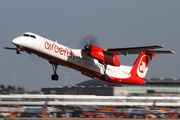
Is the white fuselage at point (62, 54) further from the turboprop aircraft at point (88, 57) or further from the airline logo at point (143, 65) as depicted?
the airline logo at point (143, 65)

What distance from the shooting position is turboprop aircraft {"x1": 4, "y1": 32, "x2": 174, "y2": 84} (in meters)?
17.6

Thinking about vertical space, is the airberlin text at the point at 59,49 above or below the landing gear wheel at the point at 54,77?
above

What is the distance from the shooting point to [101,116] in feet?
106

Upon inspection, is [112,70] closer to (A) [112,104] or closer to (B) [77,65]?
(B) [77,65]

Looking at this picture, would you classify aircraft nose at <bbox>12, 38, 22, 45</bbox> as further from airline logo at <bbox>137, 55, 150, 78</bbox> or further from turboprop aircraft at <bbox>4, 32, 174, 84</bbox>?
airline logo at <bbox>137, 55, 150, 78</bbox>

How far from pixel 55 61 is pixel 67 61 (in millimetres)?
1014

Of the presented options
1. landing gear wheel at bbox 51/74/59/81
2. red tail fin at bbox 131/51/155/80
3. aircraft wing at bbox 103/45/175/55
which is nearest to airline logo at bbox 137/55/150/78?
red tail fin at bbox 131/51/155/80

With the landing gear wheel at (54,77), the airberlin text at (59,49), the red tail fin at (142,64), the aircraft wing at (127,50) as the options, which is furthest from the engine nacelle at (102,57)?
the landing gear wheel at (54,77)

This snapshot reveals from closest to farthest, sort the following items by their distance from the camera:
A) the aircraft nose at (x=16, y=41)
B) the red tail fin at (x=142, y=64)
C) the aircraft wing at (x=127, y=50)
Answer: the aircraft nose at (x=16, y=41)
the aircraft wing at (x=127, y=50)
the red tail fin at (x=142, y=64)

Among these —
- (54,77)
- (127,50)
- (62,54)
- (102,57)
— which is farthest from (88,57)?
(54,77)

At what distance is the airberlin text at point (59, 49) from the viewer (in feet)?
60.2

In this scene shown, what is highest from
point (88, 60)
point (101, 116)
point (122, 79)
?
point (88, 60)

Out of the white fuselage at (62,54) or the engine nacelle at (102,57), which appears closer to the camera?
the white fuselage at (62,54)

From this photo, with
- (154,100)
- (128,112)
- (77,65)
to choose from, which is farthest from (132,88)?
(77,65)
